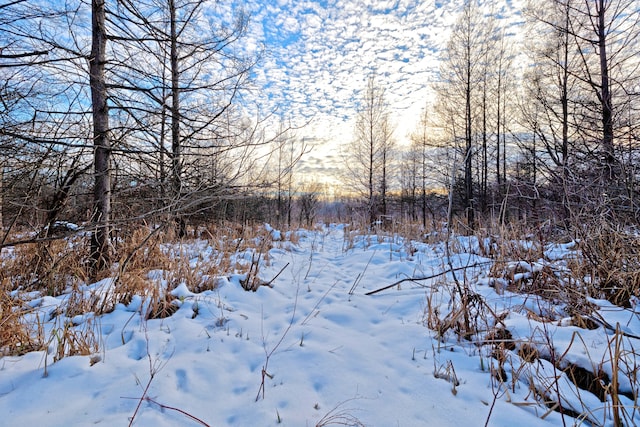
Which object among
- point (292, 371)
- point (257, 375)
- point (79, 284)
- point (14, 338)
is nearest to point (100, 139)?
point (79, 284)

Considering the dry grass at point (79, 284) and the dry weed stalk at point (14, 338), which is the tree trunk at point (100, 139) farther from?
the dry weed stalk at point (14, 338)

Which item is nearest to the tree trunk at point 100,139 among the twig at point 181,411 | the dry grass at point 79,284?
the dry grass at point 79,284

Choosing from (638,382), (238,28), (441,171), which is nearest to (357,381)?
(638,382)

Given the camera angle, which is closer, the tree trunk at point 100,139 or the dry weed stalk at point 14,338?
the dry weed stalk at point 14,338

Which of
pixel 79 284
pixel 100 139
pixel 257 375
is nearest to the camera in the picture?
pixel 257 375

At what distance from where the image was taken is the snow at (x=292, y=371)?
118 cm

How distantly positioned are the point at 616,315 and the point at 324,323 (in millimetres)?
2065

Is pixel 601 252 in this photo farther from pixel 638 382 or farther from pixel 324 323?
pixel 324 323

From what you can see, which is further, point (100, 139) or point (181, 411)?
point (100, 139)

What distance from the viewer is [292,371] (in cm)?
156

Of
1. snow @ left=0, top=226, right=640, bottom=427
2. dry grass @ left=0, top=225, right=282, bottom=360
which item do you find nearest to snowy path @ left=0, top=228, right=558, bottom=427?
snow @ left=0, top=226, right=640, bottom=427

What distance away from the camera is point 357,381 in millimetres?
1454

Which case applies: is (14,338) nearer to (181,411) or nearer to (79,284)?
(181,411)

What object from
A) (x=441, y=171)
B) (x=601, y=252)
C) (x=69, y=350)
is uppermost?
(x=441, y=171)
